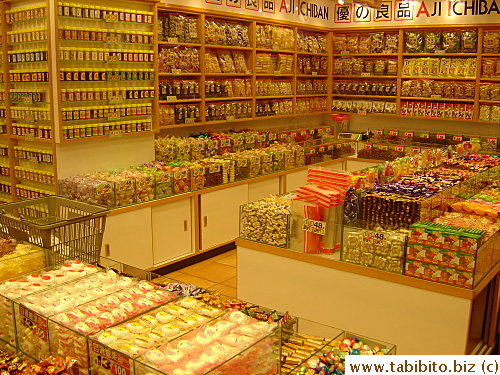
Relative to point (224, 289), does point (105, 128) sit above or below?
above

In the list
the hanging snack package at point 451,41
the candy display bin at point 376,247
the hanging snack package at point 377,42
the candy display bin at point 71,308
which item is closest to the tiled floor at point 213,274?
the candy display bin at point 376,247

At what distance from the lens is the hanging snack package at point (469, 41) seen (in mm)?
7820

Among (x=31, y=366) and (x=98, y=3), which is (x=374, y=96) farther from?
(x=31, y=366)

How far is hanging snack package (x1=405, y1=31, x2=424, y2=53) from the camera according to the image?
27.2 feet

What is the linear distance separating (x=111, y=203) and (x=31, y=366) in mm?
3040

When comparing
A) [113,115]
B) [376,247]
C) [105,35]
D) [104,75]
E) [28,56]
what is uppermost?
[105,35]

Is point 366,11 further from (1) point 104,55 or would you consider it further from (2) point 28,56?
(2) point 28,56

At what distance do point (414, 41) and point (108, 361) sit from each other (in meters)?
7.67

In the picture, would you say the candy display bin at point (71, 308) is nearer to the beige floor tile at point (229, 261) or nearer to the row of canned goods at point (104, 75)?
the row of canned goods at point (104, 75)

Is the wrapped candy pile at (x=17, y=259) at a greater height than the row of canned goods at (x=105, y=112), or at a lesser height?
lesser

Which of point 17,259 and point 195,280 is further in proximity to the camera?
point 195,280

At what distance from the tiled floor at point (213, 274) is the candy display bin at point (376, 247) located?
73.6 inches

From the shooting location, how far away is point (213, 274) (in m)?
5.61


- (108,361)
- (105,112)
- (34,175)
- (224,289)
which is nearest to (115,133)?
(105,112)
